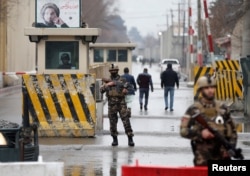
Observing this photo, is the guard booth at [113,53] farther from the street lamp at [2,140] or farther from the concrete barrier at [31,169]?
the concrete barrier at [31,169]

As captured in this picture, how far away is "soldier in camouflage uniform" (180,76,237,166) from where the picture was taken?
917cm

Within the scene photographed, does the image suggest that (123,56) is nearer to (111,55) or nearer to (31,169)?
(111,55)

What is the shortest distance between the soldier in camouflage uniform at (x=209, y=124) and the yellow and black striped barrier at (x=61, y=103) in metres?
9.08

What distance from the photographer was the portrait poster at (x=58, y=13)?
21.0m

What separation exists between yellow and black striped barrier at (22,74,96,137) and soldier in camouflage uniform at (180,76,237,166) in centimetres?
908

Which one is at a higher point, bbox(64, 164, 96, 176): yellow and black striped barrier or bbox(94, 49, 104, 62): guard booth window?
bbox(94, 49, 104, 62): guard booth window

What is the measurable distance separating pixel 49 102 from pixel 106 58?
32961mm

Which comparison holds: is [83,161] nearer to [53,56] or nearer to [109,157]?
[109,157]

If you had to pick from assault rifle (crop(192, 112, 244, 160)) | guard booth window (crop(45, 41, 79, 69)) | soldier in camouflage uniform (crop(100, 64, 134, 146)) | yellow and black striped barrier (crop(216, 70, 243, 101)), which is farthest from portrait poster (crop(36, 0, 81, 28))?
assault rifle (crop(192, 112, 244, 160))

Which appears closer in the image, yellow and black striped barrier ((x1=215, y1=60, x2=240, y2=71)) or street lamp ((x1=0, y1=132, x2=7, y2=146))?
street lamp ((x1=0, y1=132, x2=7, y2=146))

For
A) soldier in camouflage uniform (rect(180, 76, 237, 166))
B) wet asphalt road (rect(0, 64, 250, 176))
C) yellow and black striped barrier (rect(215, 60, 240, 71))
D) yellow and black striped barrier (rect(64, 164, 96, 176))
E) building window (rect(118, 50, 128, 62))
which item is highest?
building window (rect(118, 50, 128, 62))

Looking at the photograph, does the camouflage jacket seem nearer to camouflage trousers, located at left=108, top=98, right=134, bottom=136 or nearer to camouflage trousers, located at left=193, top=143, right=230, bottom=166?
camouflage trousers, located at left=193, top=143, right=230, bottom=166

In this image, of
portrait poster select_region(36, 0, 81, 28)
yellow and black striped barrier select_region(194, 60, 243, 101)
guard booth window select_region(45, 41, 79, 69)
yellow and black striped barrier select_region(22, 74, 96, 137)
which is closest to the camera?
yellow and black striped barrier select_region(22, 74, 96, 137)

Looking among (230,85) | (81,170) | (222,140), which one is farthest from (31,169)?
(230,85)
